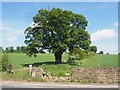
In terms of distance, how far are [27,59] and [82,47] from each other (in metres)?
3.11

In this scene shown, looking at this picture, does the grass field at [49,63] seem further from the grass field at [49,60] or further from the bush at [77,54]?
the bush at [77,54]

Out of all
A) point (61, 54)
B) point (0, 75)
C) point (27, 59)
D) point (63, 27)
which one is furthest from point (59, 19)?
point (0, 75)

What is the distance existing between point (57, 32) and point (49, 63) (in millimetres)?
1789

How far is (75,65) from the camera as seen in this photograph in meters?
14.3

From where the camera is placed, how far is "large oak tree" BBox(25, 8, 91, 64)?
14.4 meters

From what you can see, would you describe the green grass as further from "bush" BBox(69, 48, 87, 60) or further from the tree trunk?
"bush" BBox(69, 48, 87, 60)

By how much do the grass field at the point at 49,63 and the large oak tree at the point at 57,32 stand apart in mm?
480

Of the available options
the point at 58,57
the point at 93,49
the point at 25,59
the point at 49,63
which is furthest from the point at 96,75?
the point at 25,59

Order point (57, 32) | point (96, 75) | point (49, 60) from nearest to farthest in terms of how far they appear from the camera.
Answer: point (96, 75), point (57, 32), point (49, 60)

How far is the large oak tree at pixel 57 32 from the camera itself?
47.2 feet

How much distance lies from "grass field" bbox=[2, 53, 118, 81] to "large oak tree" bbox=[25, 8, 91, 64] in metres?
0.48

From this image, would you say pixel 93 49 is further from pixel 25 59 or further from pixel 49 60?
pixel 25 59

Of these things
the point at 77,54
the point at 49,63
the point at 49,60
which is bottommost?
the point at 49,63

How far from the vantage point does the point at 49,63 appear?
588 inches
